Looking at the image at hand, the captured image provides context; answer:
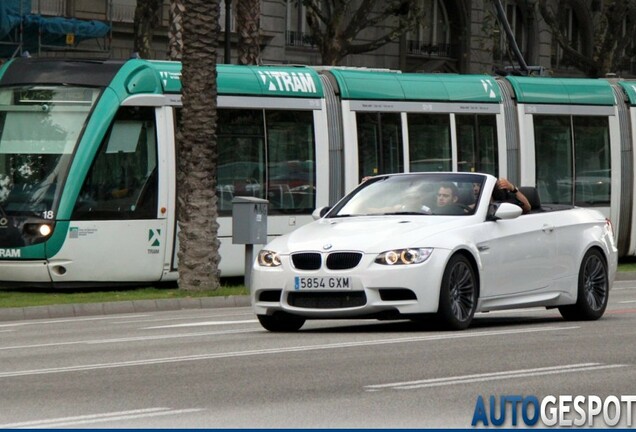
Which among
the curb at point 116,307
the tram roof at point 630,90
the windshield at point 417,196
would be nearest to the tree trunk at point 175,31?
the tram roof at point 630,90

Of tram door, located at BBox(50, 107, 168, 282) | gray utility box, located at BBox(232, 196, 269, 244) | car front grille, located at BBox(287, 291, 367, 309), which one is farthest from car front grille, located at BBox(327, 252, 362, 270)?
tram door, located at BBox(50, 107, 168, 282)

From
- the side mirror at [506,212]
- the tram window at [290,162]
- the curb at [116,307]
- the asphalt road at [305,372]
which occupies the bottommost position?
the curb at [116,307]

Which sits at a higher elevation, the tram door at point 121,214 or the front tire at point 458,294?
the tram door at point 121,214

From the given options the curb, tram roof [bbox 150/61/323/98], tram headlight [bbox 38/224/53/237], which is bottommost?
the curb

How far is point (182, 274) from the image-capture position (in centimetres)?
2547

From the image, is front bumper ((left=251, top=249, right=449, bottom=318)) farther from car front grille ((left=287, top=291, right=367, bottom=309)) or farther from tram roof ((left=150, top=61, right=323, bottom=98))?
tram roof ((left=150, top=61, right=323, bottom=98))

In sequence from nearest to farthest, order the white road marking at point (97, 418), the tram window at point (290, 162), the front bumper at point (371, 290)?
the white road marking at point (97, 418) < the front bumper at point (371, 290) < the tram window at point (290, 162)

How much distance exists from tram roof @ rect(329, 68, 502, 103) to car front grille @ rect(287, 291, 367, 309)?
522 inches

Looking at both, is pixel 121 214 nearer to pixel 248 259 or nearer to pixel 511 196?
pixel 248 259

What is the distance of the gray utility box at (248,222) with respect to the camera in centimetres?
2577

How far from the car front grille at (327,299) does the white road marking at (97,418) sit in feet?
17.6

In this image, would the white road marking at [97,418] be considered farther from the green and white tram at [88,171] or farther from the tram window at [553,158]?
the tram window at [553,158]

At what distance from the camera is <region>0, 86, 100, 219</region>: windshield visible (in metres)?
25.4

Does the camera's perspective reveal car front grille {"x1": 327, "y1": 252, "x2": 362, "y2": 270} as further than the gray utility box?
No
